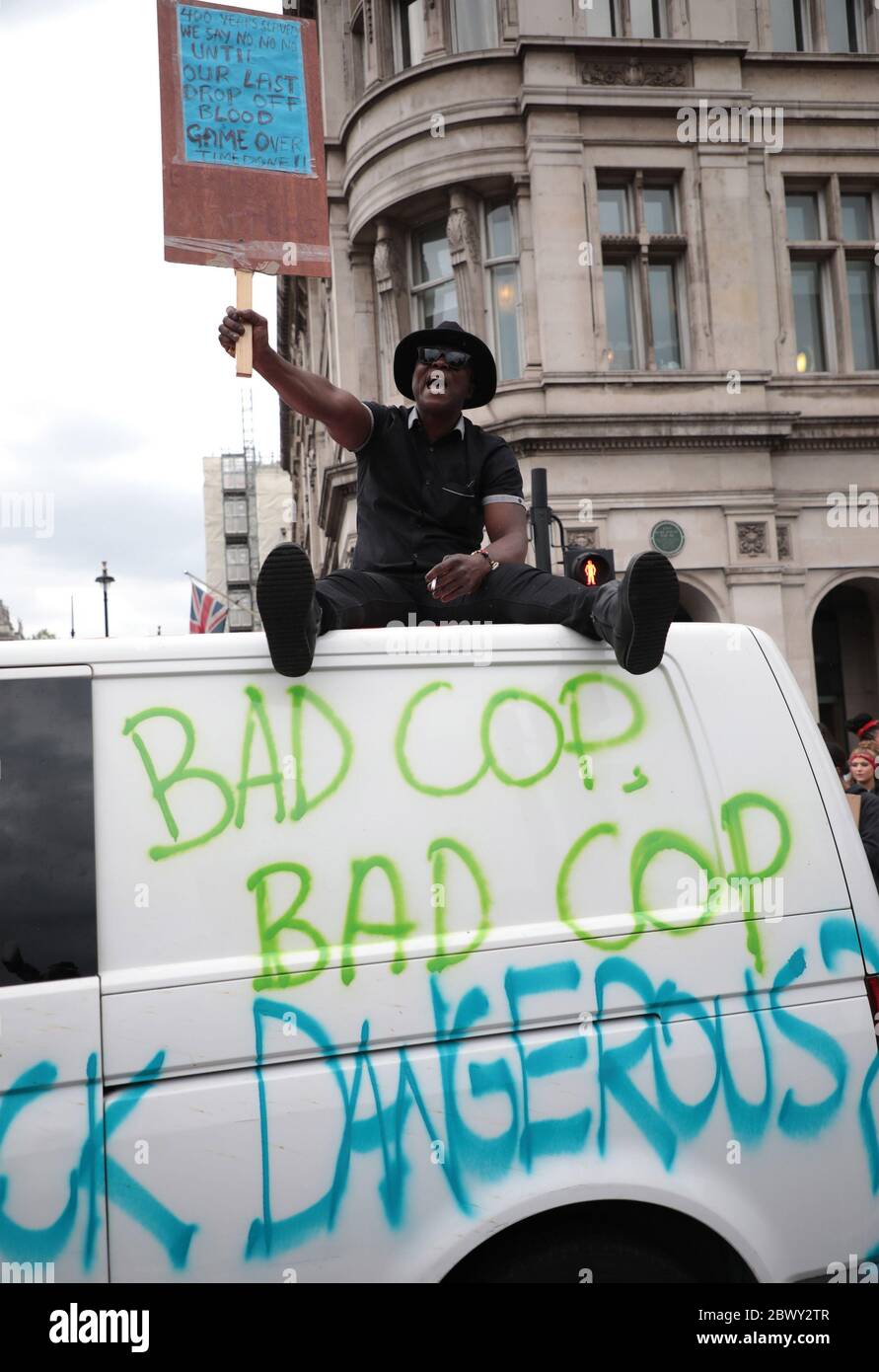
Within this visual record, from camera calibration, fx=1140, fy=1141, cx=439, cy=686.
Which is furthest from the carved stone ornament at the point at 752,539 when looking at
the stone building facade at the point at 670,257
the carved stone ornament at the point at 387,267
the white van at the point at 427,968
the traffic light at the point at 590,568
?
the white van at the point at 427,968

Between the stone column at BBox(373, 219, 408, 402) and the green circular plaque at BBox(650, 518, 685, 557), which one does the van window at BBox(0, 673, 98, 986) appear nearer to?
the green circular plaque at BBox(650, 518, 685, 557)

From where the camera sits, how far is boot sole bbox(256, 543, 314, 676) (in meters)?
2.46

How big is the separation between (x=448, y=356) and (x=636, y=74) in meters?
14.5

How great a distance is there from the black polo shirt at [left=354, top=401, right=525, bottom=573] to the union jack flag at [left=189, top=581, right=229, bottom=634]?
1110 cm

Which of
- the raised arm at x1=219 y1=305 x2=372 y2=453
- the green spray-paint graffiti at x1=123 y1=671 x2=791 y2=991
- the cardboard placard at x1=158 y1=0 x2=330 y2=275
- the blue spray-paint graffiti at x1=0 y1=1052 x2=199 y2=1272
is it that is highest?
the cardboard placard at x1=158 y1=0 x2=330 y2=275

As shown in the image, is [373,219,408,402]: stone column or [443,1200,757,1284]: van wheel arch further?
[373,219,408,402]: stone column

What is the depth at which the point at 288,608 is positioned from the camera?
2463 mm

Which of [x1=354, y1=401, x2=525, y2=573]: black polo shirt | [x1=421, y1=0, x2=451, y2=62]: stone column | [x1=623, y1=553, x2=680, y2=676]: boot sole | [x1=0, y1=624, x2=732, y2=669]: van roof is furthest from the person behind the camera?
[x1=421, y1=0, x2=451, y2=62]: stone column

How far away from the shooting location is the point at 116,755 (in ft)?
7.89

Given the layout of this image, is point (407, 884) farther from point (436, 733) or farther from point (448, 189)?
point (448, 189)

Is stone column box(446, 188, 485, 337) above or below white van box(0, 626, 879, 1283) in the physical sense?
above

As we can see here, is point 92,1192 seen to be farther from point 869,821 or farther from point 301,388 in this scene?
point 869,821

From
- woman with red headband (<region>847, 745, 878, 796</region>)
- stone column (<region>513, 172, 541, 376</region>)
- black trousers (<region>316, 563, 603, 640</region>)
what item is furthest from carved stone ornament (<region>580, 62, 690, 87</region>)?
black trousers (<region>316, 563, 603, 640</region>)

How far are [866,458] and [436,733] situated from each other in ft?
51.2
